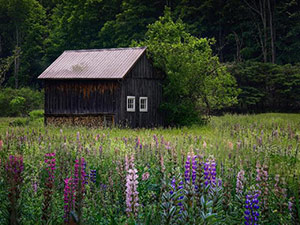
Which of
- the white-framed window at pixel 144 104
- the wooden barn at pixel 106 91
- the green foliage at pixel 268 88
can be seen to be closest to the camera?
the wooden barn at pixel 106 91

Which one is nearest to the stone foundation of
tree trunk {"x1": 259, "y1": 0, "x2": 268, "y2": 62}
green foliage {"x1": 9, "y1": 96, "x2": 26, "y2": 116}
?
green foliage {"x1": 9, "y1": 96, "x2": 26, "y2": 116}

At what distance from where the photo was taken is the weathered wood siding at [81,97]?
26734 mm

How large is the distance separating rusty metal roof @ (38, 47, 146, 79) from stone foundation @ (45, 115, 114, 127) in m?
2.27

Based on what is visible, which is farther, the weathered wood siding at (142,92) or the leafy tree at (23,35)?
the leafy tree at (23,35)

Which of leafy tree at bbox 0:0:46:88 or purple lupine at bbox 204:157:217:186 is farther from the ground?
leafy tree at bbox 0:0:46:88

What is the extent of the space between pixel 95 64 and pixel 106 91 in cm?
249

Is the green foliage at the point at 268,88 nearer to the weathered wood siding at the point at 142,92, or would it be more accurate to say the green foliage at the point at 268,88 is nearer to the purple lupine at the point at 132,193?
the weathered wood siding at the point at 142,92

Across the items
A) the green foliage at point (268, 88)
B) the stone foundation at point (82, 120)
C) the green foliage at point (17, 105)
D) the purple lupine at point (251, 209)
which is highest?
the green foliage at point (268, 88)

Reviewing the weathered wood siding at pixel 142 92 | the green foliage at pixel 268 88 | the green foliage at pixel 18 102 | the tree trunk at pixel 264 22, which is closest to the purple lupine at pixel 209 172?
the weathered wood siding at pixel 142 92

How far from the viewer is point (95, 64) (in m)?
28.5

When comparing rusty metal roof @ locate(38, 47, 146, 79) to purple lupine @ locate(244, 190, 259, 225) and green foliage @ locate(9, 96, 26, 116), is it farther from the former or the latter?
purple lupine @ locate(244, 190, 259, 225)

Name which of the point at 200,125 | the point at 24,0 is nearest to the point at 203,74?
the point at 200,125

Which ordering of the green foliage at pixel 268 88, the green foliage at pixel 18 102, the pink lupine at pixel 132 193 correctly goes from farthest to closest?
the green foliage at pixel 18 102, the green foliage at pixel 268 88, the pink lupine at pixel 132 193

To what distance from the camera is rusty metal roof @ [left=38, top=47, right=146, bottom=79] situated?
27000 millimetres
